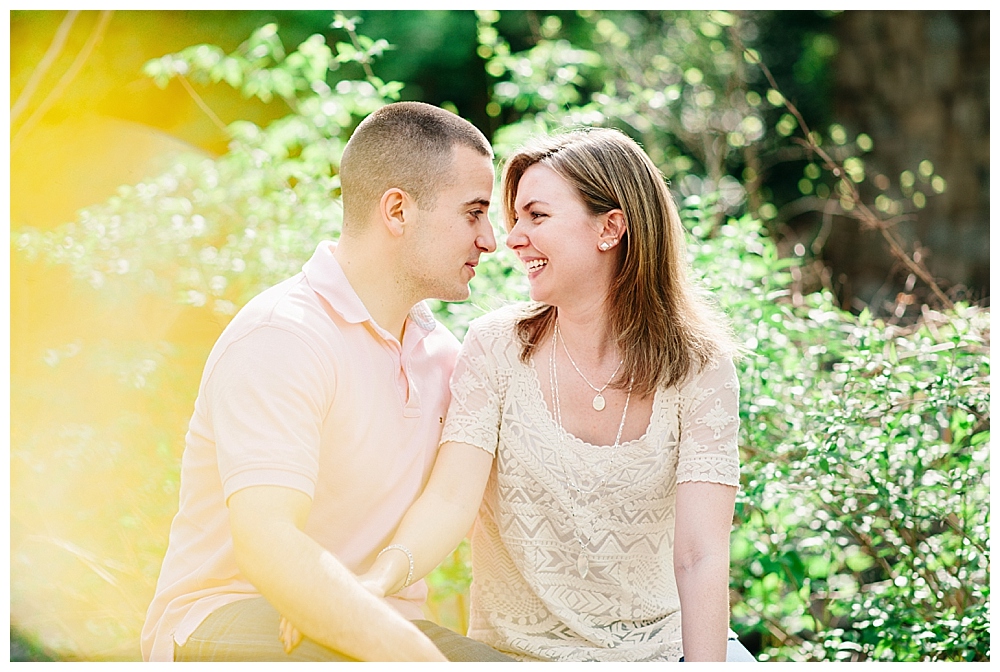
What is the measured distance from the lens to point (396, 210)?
1.99m

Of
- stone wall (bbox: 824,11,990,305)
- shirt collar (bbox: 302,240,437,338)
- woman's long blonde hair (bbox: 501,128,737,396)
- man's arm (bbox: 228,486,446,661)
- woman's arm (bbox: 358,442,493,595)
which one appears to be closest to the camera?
man's arm (bbox: 228,486,446,661)

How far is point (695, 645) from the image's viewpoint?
6.05 ft

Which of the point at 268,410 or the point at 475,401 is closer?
the point at 268,410

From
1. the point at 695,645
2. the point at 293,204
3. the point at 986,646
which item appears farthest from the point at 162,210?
the point at 986,646

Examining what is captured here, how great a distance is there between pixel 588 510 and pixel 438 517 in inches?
12.5

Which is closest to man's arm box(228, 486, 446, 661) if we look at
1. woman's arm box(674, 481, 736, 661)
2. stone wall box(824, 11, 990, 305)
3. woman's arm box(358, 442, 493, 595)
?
woman's arm box(358, 442, 493, 595)

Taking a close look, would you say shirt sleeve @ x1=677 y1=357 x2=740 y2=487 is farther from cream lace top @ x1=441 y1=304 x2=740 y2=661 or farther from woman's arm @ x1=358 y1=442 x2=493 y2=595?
woman's arm @ x1=358 y1=442 x2=493 y2=595

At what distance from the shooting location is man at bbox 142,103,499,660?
1.61 metres

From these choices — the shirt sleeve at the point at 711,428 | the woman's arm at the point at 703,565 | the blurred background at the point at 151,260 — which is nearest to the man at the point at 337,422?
the woman's arm at the point at 703,565

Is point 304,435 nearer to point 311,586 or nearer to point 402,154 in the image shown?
point 311,586

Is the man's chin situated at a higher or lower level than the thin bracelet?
higher

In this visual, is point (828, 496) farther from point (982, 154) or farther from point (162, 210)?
point (982, 154)

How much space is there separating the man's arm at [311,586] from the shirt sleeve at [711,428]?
669mm

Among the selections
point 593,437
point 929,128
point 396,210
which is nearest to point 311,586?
point 593,437
